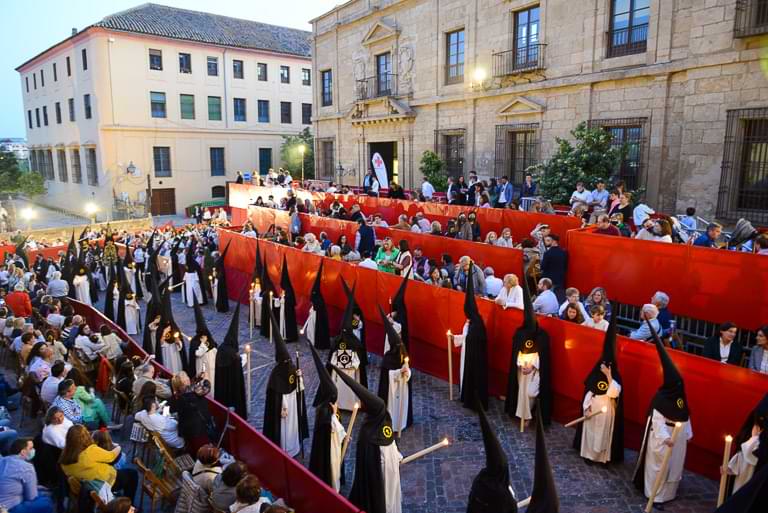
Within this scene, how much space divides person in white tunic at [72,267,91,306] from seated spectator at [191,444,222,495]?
463 inches

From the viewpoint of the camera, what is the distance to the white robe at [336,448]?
657cm

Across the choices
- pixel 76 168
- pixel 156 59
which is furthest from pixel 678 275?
pixel 76 168

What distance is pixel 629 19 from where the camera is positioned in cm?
1709

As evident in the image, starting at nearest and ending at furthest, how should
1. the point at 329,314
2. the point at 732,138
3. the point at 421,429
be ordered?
1. the point at 421,429
2. the point at 329,314
3. the point at 732,138

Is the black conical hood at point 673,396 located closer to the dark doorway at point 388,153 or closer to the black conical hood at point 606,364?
the black conical hood at point 606,364

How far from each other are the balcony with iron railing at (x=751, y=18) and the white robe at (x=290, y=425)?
13741mm

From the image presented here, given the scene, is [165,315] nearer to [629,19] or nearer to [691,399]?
[691,399]

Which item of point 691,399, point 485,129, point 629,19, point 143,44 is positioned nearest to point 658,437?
point 691,399

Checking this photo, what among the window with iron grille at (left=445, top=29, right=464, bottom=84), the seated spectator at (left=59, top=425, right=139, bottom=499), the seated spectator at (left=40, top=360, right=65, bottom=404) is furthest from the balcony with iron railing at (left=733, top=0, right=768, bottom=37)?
the seated spectator at (left=40, top=360, right=65, bottom=404)

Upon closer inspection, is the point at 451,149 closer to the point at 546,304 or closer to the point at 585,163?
the point at 585,163

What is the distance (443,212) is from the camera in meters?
17.5

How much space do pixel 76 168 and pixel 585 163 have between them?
39.7 metres

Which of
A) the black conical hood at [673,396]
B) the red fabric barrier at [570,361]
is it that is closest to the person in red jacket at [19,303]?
the red fabric barrier at [570,361]

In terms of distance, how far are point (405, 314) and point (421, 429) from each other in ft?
7.29
